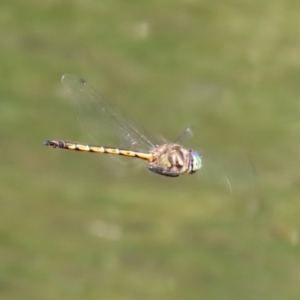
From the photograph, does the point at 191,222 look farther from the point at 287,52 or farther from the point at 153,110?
the point at 287,52

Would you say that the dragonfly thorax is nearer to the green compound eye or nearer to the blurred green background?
the green compound eye

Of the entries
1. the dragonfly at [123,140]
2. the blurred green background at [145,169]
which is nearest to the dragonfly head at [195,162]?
the dragonfly at [123,140]

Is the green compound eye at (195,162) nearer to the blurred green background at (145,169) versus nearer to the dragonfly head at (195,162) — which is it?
the dragonfly head at (195,162)

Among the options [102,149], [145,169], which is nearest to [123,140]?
[102,149]

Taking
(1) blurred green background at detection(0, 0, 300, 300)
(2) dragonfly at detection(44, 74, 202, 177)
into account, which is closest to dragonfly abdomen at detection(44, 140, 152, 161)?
(2) dragonfly at detection(44, 74, 202, 177)

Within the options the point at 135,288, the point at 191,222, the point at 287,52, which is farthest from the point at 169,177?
the point at 287,52
